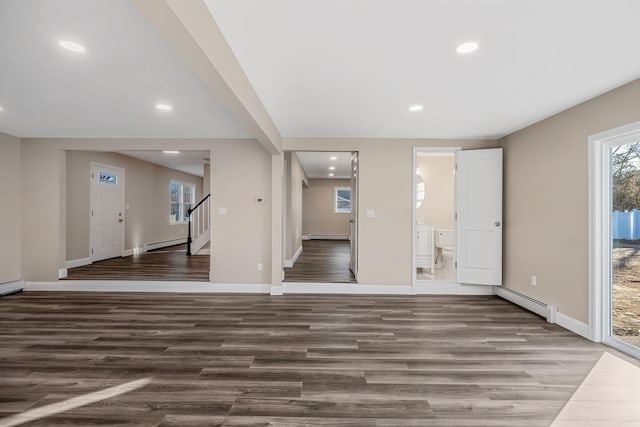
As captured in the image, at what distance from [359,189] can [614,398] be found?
3462mm

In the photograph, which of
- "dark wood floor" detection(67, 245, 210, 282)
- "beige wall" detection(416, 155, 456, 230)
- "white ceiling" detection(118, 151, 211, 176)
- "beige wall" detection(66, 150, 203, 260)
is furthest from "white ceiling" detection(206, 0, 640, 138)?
"beige wall" detection(66, 150, 203, 260)

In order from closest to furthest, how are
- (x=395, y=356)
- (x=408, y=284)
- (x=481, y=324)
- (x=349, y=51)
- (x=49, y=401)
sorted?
A: (x=49, y=401) < (x=349, y=51) < (x=395, y=356) < (x=481, y=324) < (x=408, y=284)

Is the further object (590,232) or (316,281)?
(316,281)

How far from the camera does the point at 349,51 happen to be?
2.23 meters

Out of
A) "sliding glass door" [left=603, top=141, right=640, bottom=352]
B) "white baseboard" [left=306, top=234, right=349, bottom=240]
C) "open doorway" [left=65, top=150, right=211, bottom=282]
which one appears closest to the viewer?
"sliding glass door" [left=603, top=141, right=640, bottom=352]

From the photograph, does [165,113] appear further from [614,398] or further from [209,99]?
[614,398]

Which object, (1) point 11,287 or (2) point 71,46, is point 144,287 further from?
(2) point 71,46

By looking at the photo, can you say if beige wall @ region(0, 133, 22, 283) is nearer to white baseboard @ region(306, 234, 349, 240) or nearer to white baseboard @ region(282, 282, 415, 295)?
white baseboard @ region(282, 282, 415, 295)

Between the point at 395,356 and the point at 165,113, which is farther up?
the point at 165,113

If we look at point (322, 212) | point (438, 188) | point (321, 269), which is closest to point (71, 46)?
point (321, 269)

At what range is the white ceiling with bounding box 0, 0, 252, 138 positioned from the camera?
6.17 feet

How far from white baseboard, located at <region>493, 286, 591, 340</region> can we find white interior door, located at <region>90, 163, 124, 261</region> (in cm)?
796

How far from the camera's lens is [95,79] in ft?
9.02

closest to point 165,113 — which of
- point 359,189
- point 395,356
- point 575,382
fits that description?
point 359,189
